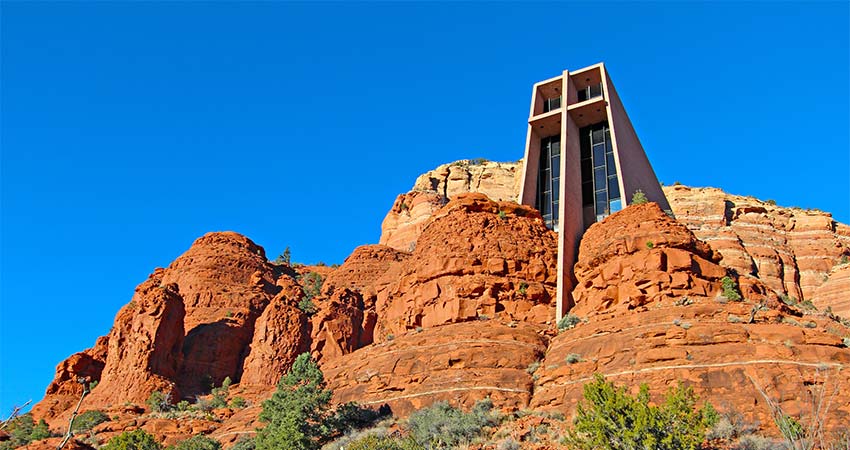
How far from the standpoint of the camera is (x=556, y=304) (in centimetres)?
3591

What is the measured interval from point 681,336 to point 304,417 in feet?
43.6

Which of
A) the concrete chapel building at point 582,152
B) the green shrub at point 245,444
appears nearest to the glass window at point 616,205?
the concrete chapel building at point 582,152

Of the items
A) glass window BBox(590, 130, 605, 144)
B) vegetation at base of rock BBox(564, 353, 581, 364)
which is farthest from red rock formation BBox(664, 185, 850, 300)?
vegetation at base of rock BBox(564, 353, 581, 364)

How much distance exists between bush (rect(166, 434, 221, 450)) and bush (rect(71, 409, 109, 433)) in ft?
27.5

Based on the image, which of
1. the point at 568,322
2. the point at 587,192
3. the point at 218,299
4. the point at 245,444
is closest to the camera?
the point at 245,444

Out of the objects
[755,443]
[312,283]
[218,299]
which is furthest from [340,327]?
[755,443]

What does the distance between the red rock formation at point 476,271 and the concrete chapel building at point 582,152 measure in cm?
463

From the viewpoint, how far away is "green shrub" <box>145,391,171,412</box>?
40406mm

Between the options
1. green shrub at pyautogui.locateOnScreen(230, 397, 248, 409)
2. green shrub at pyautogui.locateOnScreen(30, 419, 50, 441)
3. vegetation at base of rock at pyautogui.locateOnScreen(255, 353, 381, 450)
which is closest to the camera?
vegetation at base of rock at pyautogui.locateOnScreen(255, 353, 381, 450)

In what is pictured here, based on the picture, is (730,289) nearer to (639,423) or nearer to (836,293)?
(639,423)

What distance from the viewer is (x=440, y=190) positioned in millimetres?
98188

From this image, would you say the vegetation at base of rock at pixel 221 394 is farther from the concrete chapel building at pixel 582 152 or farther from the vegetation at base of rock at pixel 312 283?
the concrete chapel building at pixel 582 152

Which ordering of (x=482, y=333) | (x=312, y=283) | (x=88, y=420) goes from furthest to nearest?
(x=312, y=283), (x=88, y=420), (x=482, y=333)

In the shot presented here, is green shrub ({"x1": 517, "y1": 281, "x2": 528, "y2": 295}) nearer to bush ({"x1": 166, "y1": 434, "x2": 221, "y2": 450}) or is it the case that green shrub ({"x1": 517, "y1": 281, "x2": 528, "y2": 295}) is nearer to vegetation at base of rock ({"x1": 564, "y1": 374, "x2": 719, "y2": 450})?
bush ({"x1": 166, "y1": 434, "x2": 221, "y2": 450})
